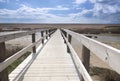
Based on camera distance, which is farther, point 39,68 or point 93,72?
point 93,72

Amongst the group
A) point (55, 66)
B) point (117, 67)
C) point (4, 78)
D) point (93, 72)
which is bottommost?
point (93, 72)

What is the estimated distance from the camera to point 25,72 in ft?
13.4

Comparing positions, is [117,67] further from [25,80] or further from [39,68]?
[39,68]

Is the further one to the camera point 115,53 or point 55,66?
point 55,66

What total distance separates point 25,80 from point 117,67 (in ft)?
8.88

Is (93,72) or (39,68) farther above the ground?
(39,68)

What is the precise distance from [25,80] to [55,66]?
1.37 metres

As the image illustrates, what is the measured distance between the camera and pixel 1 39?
2.60 metres

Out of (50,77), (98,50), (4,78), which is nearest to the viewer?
(98,50)

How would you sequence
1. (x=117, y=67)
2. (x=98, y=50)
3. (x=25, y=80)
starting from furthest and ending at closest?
(x=25, y=80) < (x=98, y=50) < (x=117, y=67)

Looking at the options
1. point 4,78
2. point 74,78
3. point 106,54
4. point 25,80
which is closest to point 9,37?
point 4,78

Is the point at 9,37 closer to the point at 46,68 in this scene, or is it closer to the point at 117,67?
the point at 46,68

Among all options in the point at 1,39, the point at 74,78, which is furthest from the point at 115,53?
the point at 74,78

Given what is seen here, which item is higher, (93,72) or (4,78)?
(4,78)
